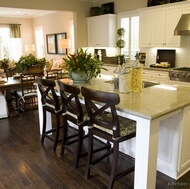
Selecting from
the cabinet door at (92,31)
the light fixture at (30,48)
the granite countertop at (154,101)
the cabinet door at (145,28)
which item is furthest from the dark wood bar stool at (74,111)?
the light fixture at (30,48)

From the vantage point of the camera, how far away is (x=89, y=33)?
6734 millimetres

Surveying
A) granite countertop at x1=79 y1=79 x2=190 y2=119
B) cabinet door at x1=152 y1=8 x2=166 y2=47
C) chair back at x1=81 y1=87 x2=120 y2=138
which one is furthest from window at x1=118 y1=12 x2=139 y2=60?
chair back at x1=81 y1=87 x2=120 y2=138

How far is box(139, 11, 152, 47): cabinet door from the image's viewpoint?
5129 millimetres

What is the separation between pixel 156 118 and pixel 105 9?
16.3 ft

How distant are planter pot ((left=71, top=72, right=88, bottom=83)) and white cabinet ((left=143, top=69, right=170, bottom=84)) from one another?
7.28 ft

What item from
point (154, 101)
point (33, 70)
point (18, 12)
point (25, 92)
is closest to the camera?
point (154, 101)

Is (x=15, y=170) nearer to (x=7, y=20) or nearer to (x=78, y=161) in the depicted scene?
(x=78, y=161)

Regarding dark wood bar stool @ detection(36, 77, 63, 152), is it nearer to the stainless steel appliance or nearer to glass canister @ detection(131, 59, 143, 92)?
glass canister @ detection(131, 59, 143, 92)

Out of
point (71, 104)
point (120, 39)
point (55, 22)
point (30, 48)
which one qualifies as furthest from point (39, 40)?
point (71, 104)

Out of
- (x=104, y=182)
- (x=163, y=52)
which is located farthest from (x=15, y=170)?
(x=163, y=52)

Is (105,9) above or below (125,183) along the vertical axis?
above

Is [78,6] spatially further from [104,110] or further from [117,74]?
[104,110]

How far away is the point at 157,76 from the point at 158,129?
120 inches

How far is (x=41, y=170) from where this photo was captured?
272 cm
